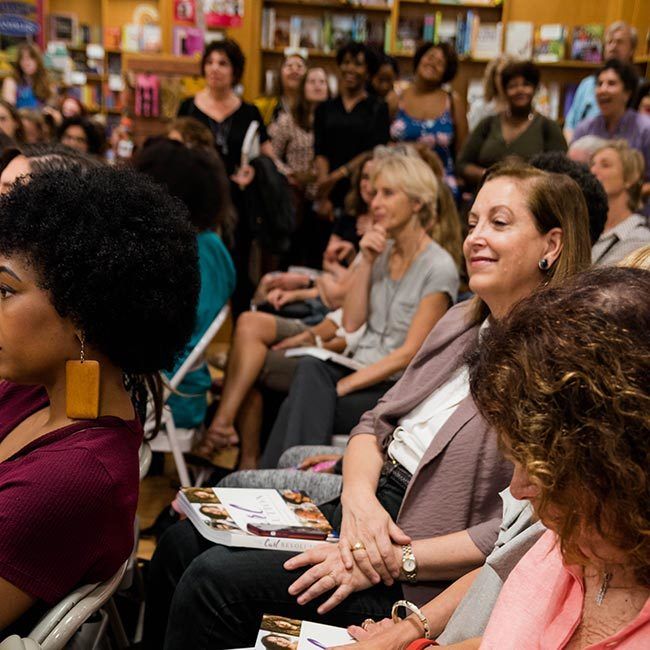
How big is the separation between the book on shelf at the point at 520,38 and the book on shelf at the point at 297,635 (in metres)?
6.32

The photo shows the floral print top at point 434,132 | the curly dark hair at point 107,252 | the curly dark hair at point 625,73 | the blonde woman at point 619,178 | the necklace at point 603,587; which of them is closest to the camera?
the necklace at point 603,587

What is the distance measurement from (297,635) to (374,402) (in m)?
1.52

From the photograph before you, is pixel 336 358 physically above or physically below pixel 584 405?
below

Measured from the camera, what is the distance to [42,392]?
5.24 ft

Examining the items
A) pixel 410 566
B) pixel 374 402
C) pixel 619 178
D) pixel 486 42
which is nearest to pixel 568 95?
pixel 486 42

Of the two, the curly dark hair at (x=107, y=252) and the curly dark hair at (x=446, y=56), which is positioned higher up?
the curly dark hair at (x=446, y=56)

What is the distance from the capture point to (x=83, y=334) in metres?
1.38

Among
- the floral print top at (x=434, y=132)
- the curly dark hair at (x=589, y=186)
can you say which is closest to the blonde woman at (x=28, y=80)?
the floral print top at (x=434, y=132)

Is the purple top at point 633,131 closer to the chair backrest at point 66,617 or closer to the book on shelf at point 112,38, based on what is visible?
the chair backrest at point 66,617

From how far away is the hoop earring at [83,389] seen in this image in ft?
4.48

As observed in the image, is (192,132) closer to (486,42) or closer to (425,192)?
(425,192)

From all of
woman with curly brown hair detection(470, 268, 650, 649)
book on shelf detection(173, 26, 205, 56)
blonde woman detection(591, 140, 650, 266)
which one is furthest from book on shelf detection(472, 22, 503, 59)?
woman with curly brown hair detection(470, 268, 650, 649)

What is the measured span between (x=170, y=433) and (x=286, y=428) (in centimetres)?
39

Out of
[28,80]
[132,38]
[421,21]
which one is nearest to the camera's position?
[28,80]
